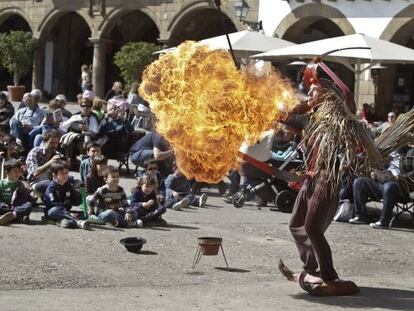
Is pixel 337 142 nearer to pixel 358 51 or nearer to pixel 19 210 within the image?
pixel 19 210

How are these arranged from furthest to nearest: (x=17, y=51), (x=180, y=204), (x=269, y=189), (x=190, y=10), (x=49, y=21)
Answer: (x=49, y=21), (x=17, y=51), (x=190, y=10), (x=269, y=189), (x=180, y=204)

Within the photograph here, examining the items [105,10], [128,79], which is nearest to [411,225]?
[128,79]

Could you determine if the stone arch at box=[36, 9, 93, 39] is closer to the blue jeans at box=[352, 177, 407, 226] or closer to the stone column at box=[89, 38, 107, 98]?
the stone column at box=[89, 38, 107, 98]

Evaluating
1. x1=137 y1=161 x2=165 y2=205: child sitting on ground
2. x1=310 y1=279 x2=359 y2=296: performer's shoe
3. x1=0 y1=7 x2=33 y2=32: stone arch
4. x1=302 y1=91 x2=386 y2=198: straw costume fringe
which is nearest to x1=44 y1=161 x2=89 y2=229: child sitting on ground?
x1=137 y1=161 x2=165 y2=205: child sitting on ground

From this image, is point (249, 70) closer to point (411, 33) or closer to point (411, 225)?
point (411, 225)

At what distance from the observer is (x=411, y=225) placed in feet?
37.1

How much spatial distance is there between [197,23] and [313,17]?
20.4 feet

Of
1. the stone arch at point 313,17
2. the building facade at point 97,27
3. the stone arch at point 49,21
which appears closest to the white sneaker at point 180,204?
the stone arch at point 313,17

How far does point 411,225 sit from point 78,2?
66.7ft

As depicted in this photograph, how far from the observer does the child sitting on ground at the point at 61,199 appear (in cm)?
948

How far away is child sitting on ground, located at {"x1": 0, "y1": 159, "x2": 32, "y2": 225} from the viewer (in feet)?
30.8

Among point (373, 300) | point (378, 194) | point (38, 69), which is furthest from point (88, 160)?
point (38, 69)

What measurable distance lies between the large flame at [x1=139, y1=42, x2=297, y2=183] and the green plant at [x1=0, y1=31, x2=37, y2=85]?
23.3 metres

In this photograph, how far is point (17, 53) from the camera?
29859 millimetres
